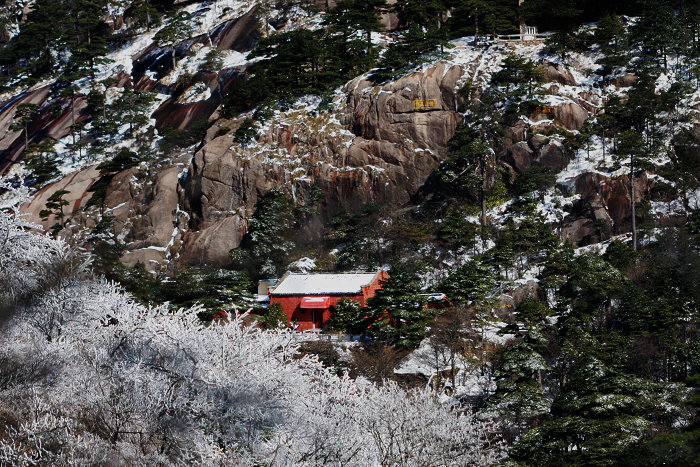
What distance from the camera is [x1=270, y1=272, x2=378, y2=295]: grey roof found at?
130 feet

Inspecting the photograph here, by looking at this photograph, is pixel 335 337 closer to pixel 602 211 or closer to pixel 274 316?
pixel 274 316

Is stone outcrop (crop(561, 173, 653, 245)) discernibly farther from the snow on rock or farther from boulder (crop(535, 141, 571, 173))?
the snow on rock

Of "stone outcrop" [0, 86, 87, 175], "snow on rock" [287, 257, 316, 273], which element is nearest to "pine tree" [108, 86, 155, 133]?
"stone outcrop" [0, 86, 87, 175]

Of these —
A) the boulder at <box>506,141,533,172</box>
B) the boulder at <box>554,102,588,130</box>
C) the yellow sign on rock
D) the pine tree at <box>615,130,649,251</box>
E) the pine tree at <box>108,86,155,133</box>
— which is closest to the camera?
the pine tree at <box>615,130,649,251</box>

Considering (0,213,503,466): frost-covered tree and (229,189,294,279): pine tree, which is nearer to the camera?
(0,213,503,466): frost-covered tree

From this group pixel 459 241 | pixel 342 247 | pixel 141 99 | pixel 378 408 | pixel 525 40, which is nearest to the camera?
pixel 378 408

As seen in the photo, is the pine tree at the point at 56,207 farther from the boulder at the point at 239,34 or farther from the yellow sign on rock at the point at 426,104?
the yellow sign on rock at the point at 426,104

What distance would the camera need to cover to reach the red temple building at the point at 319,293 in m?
39.1

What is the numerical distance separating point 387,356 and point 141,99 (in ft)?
156

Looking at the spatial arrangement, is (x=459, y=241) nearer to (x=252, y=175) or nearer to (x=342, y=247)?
(x=342, y=247)

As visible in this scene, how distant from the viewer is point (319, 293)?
39.5 meters

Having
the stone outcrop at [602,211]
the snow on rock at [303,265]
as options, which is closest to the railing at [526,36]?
the stone outcrop at [602,211]

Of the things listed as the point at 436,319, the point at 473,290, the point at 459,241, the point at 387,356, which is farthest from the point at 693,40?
the point at 387,356

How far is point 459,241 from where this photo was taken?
144ft
